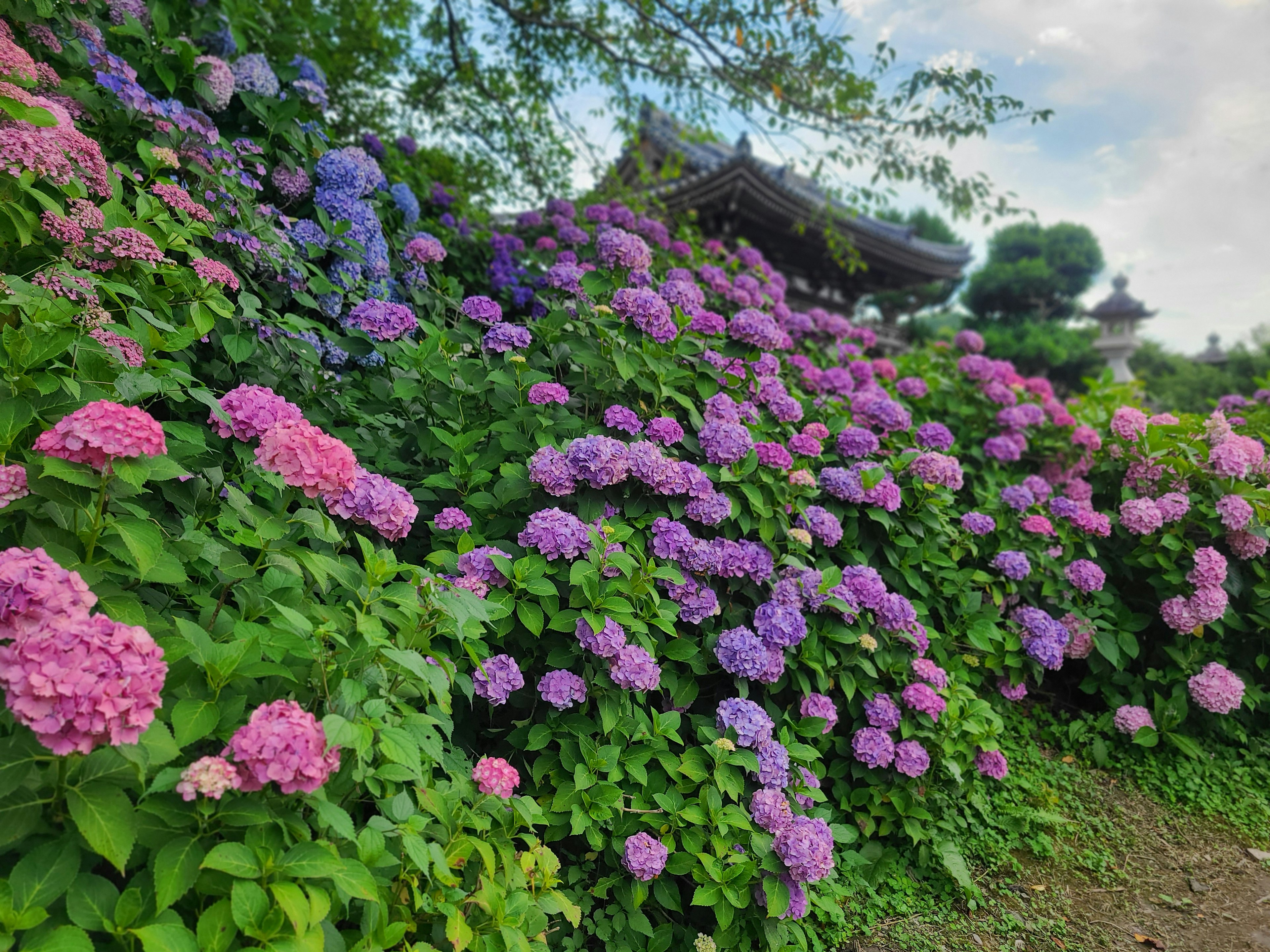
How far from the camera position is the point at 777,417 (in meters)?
3.00

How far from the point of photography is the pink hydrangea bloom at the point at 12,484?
1.14 metres

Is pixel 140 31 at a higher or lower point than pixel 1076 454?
lower

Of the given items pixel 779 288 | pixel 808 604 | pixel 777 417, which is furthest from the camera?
pixel 779 288

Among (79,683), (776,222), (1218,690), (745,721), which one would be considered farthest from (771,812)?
(776,222)

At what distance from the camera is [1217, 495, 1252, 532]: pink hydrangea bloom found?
3188 millimetres

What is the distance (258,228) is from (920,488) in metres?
2.92

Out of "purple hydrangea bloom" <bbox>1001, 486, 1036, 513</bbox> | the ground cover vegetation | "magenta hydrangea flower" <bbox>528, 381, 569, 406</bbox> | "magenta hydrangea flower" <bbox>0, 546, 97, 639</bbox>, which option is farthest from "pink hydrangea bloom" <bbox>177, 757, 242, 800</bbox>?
"purple hydrangea bloom" <bbox>1001, 486, 1036, 513</bbox>

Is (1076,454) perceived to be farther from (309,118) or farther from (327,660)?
(309,118)

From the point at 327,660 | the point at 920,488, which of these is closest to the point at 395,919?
the point at 327,660

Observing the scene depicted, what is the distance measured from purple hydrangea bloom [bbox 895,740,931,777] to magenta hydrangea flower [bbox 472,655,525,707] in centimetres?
151

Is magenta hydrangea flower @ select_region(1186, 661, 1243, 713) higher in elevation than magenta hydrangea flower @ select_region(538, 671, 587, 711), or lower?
higher

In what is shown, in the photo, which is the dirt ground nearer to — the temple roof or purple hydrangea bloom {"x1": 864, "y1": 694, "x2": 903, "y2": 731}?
purple hydrangea bloom {"x1": 864, "y1": 694, "x2": 903, "y2": 731}

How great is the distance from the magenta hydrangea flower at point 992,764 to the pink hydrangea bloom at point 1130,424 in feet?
6.67

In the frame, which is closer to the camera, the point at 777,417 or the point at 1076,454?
the point at 777,417
